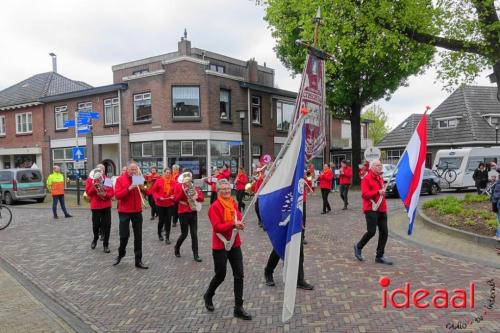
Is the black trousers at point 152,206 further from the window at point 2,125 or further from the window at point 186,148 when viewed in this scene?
the window at point 2,125

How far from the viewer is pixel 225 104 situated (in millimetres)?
25047

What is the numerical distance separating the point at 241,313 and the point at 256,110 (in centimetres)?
2289

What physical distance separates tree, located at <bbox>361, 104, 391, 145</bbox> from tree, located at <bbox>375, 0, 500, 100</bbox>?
165 ft

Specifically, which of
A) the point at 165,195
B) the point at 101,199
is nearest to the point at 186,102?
the point at 165,195

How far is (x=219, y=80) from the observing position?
24.5m

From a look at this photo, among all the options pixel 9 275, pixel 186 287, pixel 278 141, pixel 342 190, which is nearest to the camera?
pixel 186 287

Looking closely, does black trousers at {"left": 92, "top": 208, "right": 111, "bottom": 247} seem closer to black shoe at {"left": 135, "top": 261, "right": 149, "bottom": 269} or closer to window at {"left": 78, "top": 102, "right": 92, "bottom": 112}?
black shoe at {"left": 135, "top": 261, "right": 149, "bottom": 269}

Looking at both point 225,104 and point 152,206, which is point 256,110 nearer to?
point 225,104

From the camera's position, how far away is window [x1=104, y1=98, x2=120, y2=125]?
25656 millimetres


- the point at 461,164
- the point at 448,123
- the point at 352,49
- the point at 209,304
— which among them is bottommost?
the point at 209,304

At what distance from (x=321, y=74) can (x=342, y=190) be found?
10489 mm

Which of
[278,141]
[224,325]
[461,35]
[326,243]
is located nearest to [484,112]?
[278,141]

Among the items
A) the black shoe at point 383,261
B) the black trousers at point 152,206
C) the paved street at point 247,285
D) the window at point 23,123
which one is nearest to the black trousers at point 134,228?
the paved street at point 247,285

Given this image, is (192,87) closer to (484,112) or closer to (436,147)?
(436,147)
